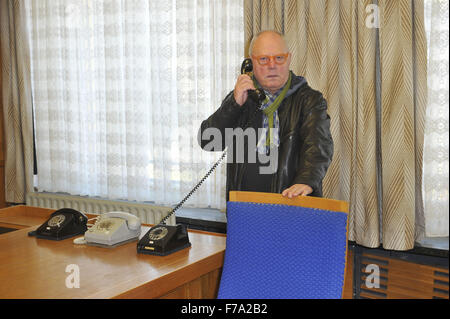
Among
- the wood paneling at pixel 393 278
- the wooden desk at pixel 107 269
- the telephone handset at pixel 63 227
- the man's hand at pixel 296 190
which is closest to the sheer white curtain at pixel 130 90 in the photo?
the wood paneling at pixel 393 278

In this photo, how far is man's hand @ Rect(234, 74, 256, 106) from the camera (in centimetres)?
184

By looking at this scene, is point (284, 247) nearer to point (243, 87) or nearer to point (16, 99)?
point (243, 87)

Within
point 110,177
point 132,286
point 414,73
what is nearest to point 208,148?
point 132,286

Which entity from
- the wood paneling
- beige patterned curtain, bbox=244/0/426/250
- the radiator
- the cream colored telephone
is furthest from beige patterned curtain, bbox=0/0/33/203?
the wood paneling

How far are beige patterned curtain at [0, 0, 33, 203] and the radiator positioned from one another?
0.75ft

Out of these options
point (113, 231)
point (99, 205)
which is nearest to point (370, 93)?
point (113, 231)

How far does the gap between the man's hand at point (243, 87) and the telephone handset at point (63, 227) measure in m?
0.81

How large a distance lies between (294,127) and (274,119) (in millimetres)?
92

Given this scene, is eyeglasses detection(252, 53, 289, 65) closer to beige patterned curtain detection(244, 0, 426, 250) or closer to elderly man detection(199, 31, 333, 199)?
elderly man detection(199, 31, 333, 199)

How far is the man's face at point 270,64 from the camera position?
1.83 m

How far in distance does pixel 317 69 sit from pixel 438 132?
0.75m

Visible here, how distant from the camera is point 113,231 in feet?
5.52

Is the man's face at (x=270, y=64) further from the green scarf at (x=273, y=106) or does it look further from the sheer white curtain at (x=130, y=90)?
the sheer white curtain at (x=130, y=90)
